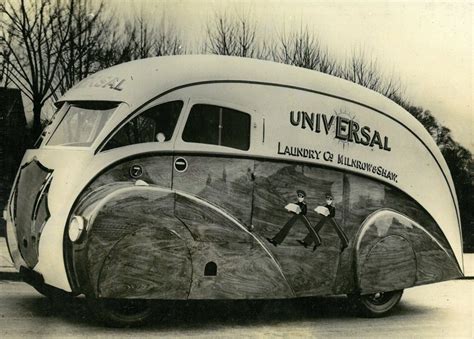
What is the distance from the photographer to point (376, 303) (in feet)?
25.8

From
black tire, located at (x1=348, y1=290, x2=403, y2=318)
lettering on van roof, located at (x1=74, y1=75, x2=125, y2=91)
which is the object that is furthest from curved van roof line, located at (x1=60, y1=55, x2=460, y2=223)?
black tire, located at (x1=348, y1=290, x2=403, y2=318)

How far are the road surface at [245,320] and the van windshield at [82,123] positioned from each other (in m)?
1.86

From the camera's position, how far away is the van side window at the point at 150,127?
6262 mm

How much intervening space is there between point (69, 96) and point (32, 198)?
4.06 ft

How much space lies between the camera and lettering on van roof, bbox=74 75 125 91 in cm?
658

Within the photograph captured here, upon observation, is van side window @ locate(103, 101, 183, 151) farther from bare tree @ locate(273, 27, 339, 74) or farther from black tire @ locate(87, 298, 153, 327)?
bare tree @ locate(273, 27, 339, 74)

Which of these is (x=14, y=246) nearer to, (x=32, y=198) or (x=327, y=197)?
(x=32, y=198)

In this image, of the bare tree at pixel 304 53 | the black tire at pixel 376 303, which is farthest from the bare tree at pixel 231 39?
the black tire at pixel 376 303

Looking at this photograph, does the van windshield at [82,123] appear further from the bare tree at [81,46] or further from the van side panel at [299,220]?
the bare tree at [81,46]

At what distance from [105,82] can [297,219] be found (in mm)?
2564

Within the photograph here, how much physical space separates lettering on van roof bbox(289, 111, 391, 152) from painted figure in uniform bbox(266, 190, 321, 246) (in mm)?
789

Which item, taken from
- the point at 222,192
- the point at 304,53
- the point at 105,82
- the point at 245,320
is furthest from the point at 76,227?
the point at 304,53

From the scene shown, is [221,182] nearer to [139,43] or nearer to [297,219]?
[297,219]

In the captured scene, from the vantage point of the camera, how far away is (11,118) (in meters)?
15.0
